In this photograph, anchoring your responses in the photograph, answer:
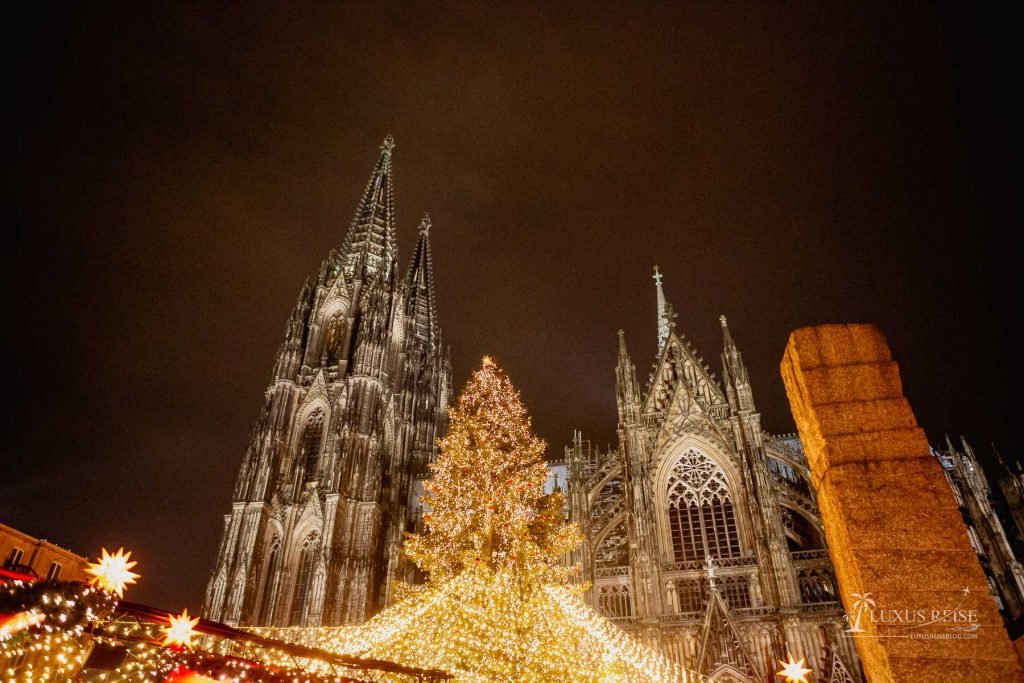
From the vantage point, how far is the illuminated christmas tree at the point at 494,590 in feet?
37.1

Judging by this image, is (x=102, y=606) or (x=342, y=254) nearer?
(x=102, y=606)

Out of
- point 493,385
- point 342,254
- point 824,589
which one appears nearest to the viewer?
point 493,385

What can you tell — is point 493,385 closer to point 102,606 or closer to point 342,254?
point 102,606

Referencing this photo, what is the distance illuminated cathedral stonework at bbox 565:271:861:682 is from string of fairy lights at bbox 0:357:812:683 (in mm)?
3092

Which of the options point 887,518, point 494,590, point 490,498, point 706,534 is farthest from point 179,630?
point 706,534

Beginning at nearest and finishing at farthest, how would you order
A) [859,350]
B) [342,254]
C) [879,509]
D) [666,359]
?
[879,509]
[859,350]
[666,359]
[342,254]

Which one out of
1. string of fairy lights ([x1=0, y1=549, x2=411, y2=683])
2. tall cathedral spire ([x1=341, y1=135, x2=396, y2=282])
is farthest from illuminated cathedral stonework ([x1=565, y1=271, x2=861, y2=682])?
tall cathedral spire ([x1=341, y1=135, x2=396, y2=282])

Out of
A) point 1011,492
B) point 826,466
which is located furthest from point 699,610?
point 826,466

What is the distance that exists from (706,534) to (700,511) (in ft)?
2.84

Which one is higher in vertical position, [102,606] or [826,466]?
[826,466]

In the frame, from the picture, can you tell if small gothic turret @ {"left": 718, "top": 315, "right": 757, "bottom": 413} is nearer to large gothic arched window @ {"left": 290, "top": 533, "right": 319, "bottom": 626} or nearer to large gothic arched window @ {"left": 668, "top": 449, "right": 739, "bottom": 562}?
large gothic arched window @ {"left": 668, "top": 449, "right": 739, "bottom": 562}

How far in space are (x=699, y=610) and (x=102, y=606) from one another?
728 inches

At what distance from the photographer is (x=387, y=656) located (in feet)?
37.3

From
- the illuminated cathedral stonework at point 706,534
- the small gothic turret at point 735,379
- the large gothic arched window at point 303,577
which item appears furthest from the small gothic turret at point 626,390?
the large gothic arched window at point 303,577
